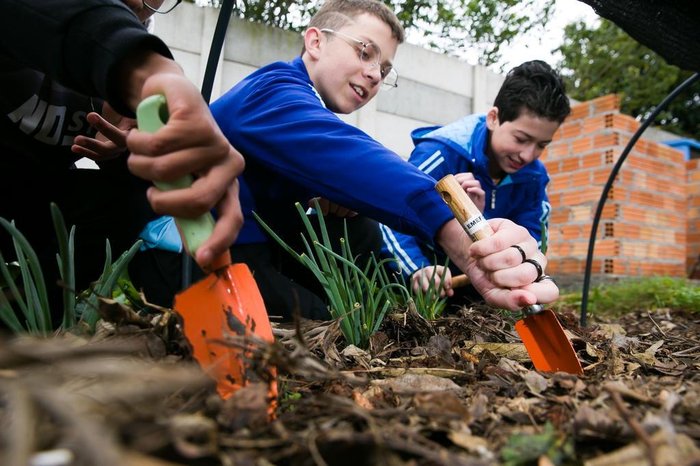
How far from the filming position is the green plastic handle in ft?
2.28

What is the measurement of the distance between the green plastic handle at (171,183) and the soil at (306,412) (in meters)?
0.15

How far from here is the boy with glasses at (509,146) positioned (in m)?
2.75

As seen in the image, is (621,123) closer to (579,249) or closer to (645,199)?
(645,199)

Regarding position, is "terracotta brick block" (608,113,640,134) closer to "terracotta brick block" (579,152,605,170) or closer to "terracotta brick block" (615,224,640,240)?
"terracotta brick block" (579,152,605,170)

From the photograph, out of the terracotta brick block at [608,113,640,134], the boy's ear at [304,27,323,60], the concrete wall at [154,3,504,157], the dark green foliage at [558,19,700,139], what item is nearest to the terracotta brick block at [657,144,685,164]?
the terracotta brick block at [608,113,640,134]

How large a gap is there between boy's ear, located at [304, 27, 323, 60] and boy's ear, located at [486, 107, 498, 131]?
1207 mm

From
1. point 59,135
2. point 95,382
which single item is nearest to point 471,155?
point 59,135

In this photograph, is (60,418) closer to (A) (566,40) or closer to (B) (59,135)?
(B) (59,135)

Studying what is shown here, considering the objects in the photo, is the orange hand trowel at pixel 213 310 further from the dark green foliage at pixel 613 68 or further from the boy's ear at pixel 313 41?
the dark green foliage at pixel 613 68

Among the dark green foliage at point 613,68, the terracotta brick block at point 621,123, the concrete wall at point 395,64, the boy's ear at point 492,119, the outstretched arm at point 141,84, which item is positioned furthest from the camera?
the dark green foliage at point 613,68

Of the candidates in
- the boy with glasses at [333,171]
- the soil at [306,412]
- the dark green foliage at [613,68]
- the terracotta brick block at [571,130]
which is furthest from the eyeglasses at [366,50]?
the dark green foliage at [613,68]

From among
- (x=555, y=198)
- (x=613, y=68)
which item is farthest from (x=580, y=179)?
(x=613, y=68)

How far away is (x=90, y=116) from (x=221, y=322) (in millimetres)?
836

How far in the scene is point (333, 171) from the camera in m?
1.40
